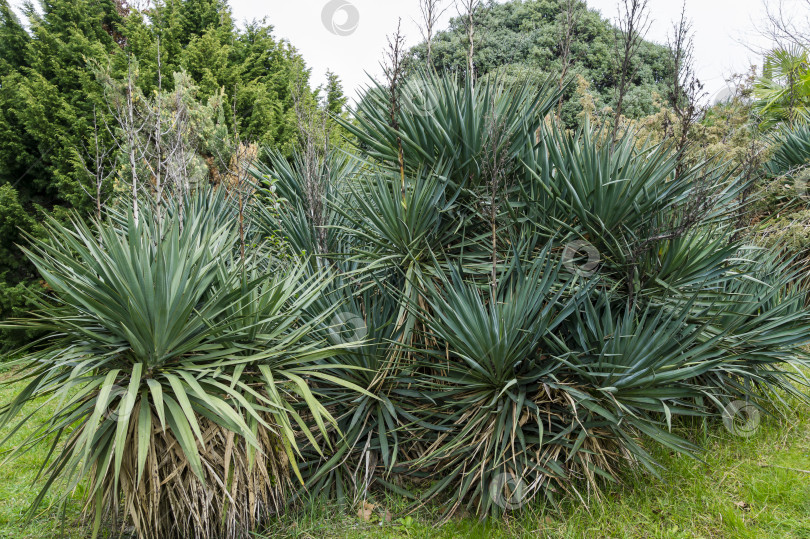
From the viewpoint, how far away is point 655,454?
3887 millimetres

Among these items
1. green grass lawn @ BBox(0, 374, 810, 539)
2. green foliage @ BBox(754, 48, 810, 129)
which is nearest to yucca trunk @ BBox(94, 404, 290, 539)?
green grass lawn @ BBox(0, 374, 810, 539)

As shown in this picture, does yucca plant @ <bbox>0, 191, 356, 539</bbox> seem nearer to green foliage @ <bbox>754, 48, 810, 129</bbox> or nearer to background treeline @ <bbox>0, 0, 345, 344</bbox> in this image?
background treeline @ <bbox>0, 0, 345, 344</bbox>

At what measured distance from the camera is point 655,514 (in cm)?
341

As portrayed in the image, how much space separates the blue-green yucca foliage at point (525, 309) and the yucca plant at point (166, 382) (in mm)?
728

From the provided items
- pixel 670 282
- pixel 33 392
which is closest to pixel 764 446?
pixel 670 282

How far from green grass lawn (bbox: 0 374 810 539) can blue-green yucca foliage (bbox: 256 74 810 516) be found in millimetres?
164

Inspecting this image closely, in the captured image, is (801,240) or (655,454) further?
(801,240)

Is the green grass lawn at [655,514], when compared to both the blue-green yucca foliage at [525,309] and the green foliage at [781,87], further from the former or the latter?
the green foliage at [781,87]

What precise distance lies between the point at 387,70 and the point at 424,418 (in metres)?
2.56

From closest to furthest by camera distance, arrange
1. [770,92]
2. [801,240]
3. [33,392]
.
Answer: [33,392] < [801,240] < [770,92]

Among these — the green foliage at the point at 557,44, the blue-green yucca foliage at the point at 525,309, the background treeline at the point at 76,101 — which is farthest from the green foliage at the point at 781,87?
the background treeline at the point at 76,101

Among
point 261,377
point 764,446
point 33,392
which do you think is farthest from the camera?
point 764,446

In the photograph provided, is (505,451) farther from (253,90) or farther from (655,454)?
(253,90)

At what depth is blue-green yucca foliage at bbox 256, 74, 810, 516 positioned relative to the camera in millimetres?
3312
